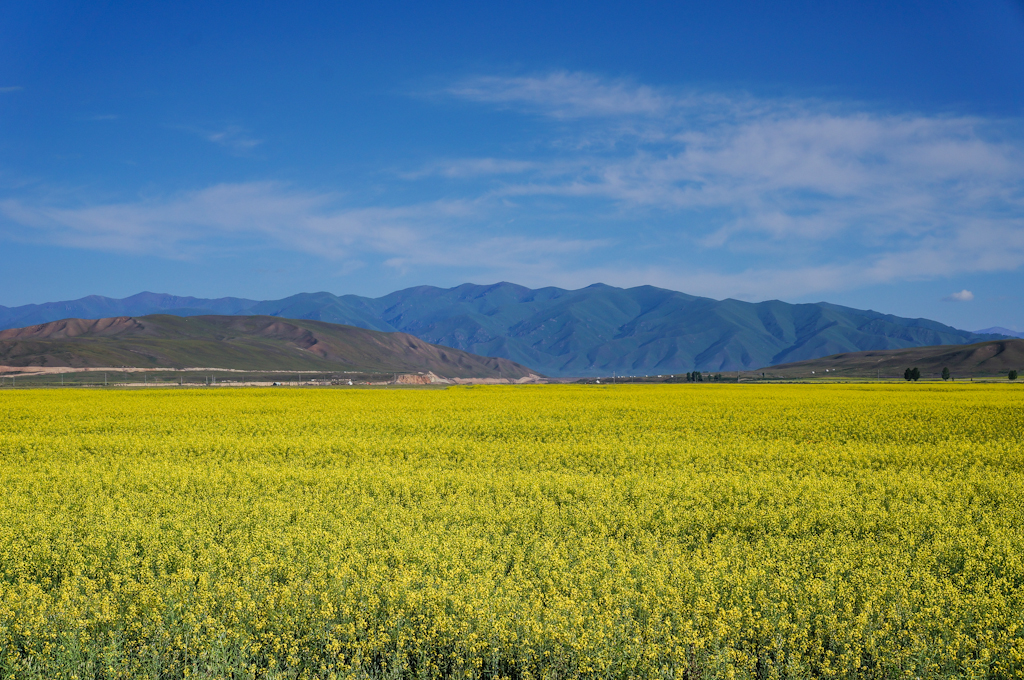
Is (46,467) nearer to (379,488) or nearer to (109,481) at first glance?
(109,481)

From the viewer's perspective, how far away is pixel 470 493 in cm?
1292

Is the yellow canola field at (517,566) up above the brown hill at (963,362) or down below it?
below

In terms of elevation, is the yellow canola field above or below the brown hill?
below

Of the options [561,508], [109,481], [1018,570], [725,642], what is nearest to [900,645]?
[725,642]

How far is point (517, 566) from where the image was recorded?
26.5ft

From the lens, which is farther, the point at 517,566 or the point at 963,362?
the point at 963,362

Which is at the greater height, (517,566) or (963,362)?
(963,362)

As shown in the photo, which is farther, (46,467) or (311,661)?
(46,467)

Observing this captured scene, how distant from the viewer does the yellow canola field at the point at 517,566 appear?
6238mm

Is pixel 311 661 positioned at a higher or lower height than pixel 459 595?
lower

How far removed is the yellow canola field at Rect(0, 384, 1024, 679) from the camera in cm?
624

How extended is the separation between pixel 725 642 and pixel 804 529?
184 inches

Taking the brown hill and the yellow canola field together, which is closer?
the yellow canola field

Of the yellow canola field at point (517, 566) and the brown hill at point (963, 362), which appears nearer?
the yellow canola field at point (517, 566)
